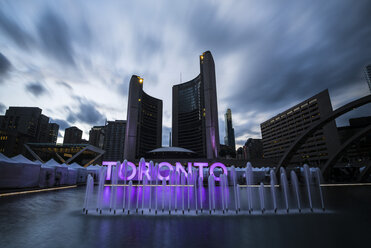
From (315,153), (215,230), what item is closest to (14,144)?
(215,230)

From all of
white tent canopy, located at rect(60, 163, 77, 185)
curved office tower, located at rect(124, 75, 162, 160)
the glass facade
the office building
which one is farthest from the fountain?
the office building

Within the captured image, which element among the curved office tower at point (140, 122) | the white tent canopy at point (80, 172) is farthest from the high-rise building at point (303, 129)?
the curved office tower at point (140, 122)

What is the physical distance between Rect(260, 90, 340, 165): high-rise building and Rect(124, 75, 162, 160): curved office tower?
240 feet

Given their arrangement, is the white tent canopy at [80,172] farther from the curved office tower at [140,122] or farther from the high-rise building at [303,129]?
the high-rise building at [303,129]

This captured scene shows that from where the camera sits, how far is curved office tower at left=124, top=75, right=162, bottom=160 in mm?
85812

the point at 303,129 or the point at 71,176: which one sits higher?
the point at 303,129

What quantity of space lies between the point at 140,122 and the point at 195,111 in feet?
117

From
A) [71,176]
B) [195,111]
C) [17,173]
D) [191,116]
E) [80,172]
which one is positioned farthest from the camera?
[191,116]

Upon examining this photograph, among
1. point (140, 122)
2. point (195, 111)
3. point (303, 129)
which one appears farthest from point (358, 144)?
point (140, 122)

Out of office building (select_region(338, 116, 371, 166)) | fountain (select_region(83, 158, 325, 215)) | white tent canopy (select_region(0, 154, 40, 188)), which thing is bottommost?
fountain (select_region(83, 158, 325, 215))

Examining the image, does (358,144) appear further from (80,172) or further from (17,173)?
(17,173)

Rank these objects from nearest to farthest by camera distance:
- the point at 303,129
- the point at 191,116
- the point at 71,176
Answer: the point at 71,176 < the point at 303,129 < the point at 191,116

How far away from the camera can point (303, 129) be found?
9919cm

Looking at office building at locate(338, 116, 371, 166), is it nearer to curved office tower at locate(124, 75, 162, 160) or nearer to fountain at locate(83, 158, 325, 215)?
fountain at locate(83, 158, 325, 215)
